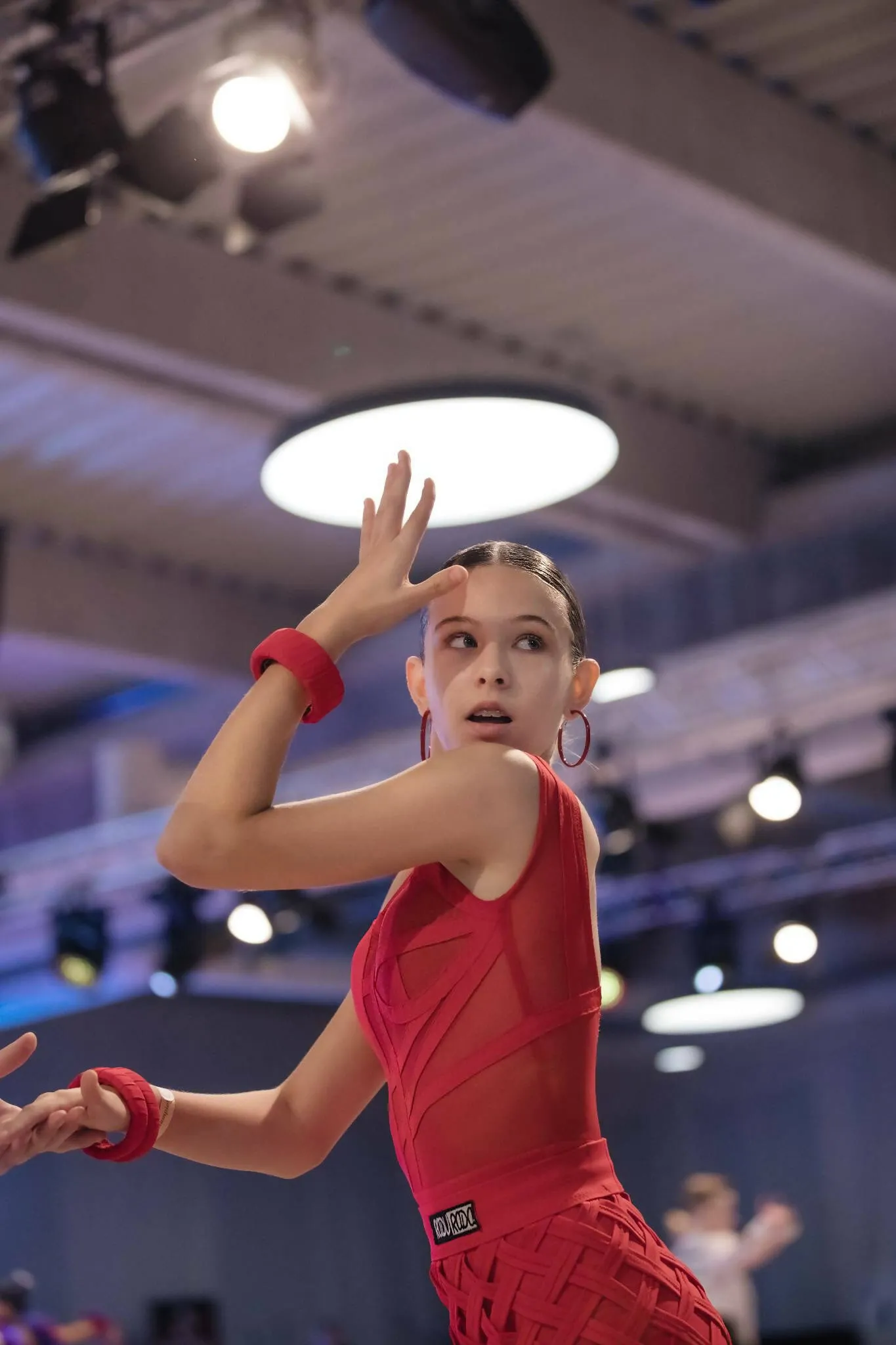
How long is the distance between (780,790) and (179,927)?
11.5 feet

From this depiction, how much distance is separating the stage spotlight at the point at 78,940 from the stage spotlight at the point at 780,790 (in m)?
Result: 3.74

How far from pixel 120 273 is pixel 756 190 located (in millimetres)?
1771

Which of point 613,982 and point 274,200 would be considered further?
point 613,982

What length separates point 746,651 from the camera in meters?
7.13

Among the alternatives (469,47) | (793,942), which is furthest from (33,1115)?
(793,942)

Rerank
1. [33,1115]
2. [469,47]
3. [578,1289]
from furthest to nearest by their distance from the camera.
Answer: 1. [469,47]
2. [33,1115]
3. [578,1289]

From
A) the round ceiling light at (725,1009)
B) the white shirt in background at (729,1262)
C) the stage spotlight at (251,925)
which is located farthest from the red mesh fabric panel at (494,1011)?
the round ceiling light at (725,1009)

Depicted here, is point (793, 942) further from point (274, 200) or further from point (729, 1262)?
point (274, 200)

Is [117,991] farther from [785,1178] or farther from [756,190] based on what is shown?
[756,190]

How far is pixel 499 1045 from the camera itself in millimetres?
1582

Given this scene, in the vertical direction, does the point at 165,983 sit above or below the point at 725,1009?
below

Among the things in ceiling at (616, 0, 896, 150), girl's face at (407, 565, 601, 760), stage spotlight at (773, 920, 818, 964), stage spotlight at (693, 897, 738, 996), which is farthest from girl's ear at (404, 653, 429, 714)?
stage spotlight at (693, 897, 738, 996)

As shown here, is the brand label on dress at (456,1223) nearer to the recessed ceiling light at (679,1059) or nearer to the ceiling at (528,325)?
the ceiling at (528,325)

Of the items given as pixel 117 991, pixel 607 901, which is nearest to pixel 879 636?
pixel 607 901
